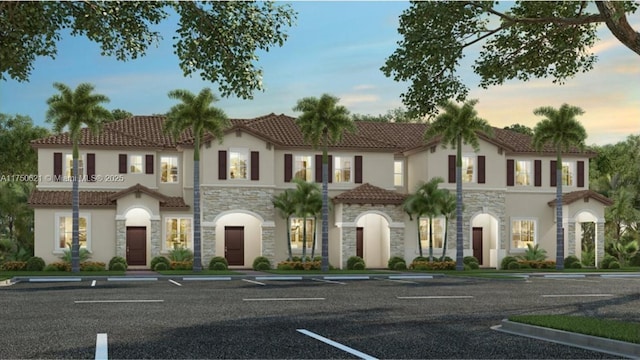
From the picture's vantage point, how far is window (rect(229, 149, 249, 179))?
44219mm

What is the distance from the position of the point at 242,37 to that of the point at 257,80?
0.91 meters

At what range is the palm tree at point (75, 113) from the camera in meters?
38.8

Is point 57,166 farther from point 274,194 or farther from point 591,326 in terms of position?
point 591,326

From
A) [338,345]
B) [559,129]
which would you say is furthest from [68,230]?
[338,345]

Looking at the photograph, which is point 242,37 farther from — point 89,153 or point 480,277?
point 89,153

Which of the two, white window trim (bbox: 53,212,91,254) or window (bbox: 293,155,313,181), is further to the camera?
window (bbox: 293,155,313,181)

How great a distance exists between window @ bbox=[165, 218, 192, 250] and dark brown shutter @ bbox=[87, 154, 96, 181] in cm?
484

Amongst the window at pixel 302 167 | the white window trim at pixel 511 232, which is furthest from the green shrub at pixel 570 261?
the window at pixel 302 167

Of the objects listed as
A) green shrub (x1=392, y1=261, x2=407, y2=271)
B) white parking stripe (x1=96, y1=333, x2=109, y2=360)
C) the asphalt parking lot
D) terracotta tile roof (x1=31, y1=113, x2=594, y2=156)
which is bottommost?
green shrub (x1=392, y1=261, x2=407, y2=271)

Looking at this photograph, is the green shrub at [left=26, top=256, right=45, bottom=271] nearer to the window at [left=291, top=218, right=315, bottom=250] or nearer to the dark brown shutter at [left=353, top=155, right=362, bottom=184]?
the window at [left=291, top=218, right=315, bottom=250]

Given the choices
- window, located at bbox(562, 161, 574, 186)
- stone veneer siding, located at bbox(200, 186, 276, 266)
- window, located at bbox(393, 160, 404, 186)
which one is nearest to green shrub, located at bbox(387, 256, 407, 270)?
window, located at bbox(393, 160, 404, 186)

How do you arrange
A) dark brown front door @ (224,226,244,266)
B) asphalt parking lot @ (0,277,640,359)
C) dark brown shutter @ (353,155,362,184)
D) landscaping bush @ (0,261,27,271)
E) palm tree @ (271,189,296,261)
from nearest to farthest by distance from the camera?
asphalt parking lot @ (0,277,640,359)
landscaping bush @ (0,261,27,271)
palm tree @ (271,189,296,261)
dark brown front door @ (224,226,244,266)
dark brown shutter @ (353,155,362,184)

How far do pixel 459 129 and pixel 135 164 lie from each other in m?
18.1

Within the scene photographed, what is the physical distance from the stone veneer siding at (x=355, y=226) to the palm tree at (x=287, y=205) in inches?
113
